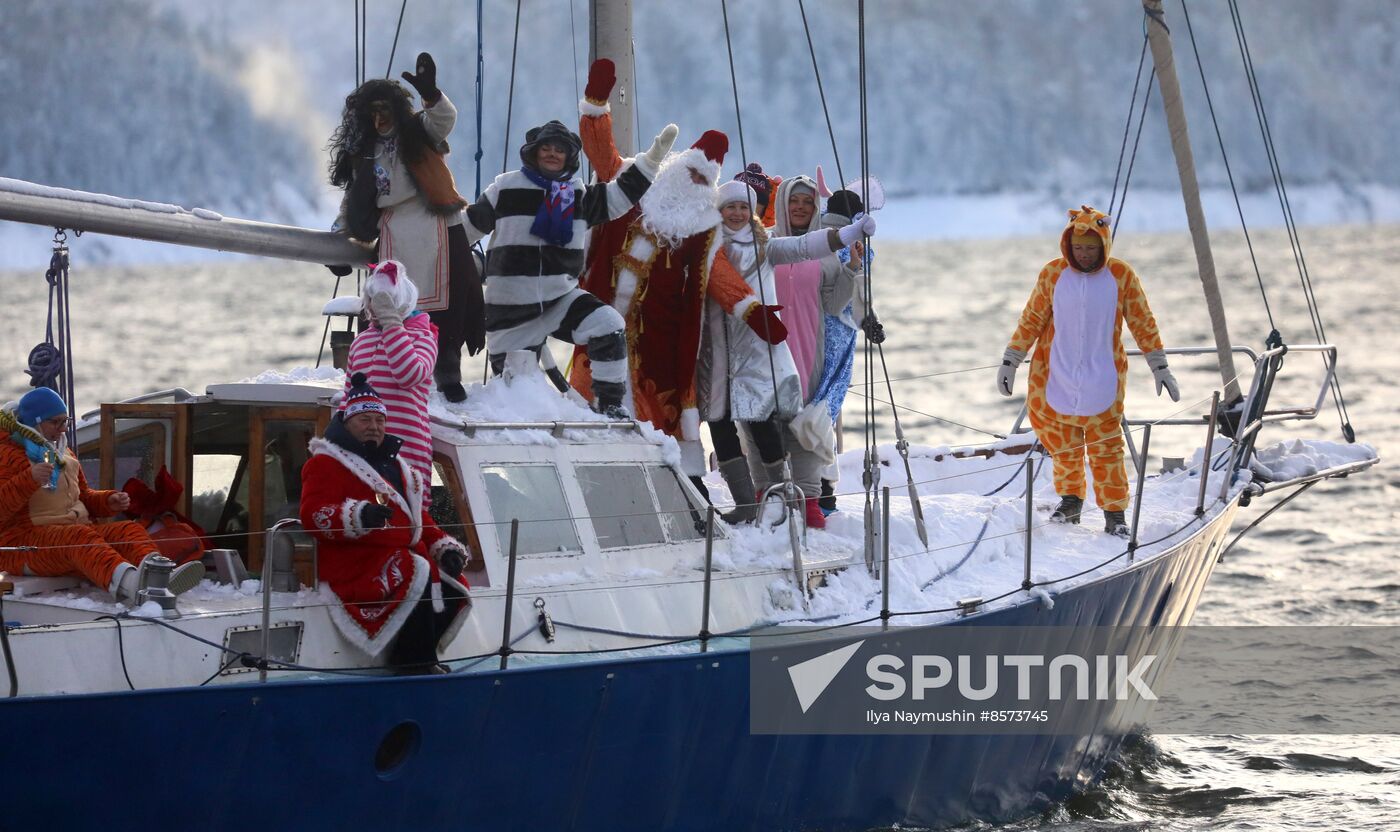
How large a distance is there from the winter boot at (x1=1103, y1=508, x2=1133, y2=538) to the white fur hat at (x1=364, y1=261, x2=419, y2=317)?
158 inches

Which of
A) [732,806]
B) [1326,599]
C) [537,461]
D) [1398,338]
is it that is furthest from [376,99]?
[1398,338]

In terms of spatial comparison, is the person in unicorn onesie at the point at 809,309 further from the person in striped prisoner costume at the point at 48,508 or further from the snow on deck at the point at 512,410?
the person in striped prisoner costume at the point at 48,508

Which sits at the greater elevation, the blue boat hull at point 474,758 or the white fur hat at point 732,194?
the white fur hat at point 732,194

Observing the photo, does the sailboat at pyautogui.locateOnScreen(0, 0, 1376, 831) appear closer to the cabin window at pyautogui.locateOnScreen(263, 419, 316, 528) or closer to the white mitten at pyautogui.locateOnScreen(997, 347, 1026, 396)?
the cabin window at pyautogui.locateOnScreen(263, 419, 316, 528)

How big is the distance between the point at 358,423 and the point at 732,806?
194cm

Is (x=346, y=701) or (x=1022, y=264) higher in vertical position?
(x=1022, y=264)

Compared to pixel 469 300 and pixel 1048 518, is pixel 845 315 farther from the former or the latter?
pixel 469 300

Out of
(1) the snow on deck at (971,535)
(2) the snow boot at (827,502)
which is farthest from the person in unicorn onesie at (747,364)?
(1) the snow on deck at (971,535)

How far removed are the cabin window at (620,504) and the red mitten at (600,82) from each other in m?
1.80

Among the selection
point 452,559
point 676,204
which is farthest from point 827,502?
point 452,559

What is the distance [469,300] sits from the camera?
317 inches

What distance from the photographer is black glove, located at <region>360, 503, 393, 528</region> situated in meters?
6.12

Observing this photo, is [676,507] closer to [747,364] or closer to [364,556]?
[747,364]

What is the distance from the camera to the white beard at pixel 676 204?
342 inches
